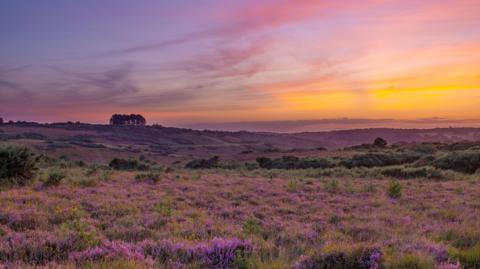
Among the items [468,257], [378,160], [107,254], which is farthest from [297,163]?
[107,254]

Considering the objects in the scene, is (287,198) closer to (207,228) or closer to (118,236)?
(207,228)

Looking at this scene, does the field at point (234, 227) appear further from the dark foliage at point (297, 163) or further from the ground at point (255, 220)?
the dark foliage at point (297, 163)

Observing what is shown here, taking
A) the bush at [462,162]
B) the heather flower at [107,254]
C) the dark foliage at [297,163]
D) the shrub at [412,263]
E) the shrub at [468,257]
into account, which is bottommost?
the dark foliage at [297,163]

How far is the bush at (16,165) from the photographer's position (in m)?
18.6

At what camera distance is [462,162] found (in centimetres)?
3556

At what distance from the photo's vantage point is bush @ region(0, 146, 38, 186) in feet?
61.0

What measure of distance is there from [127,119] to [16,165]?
171593mm

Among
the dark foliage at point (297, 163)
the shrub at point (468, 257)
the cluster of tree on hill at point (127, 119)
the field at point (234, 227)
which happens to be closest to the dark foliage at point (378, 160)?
the dark foliage at point (297, 163)

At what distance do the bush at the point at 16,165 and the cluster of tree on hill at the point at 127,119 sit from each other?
168296 mm

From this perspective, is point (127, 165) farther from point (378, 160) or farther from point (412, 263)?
→ point (412, 263)

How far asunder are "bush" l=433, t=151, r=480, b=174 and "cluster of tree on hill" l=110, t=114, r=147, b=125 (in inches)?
6369

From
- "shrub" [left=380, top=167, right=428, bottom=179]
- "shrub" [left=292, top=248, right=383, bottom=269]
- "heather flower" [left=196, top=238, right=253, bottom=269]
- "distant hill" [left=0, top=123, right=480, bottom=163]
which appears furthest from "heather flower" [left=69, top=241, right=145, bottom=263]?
"distant hill" [left=0, top=123, right=480, bottom=163]

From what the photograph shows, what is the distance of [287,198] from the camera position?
16.5m

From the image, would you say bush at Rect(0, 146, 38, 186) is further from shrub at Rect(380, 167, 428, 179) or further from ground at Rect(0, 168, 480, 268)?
shrub at Rect(380, 167, 428, 179)
